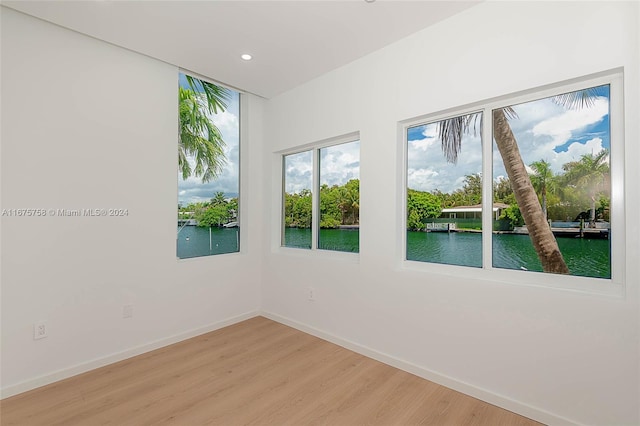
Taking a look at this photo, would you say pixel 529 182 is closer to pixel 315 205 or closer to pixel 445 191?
pixel 445 191

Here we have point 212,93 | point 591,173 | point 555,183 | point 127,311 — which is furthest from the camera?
point 212,93

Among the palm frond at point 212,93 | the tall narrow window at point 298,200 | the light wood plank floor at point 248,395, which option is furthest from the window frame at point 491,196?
the palm frond at point 212,93

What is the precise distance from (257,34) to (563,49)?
2191 mm

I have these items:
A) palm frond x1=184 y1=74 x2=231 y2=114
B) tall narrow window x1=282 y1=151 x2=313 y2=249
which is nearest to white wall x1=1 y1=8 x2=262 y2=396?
palm frond x1=184 y1=74 x2=231 y2=114

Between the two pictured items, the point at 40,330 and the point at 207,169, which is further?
the point at 207,169

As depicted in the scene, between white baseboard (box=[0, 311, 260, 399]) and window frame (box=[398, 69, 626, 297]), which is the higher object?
window frame (box=[398, 69, 626, 297])

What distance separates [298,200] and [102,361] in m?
2.50

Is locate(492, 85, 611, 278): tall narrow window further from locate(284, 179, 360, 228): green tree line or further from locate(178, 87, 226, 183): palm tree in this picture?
locate(178, 87, 226, 183): palm tree

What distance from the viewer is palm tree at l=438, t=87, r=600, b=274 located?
1993 millimetres

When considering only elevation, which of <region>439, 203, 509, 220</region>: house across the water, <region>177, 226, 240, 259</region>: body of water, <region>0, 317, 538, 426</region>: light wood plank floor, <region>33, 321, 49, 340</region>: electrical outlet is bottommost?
<region>0, 317, 538, 426</region>: light wood plank floor

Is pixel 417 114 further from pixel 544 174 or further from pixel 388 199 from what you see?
pixel 544 174

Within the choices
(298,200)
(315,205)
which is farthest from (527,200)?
(298,200)

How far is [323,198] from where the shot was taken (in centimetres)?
362

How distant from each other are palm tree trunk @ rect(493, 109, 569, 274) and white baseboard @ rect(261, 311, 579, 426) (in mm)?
909
